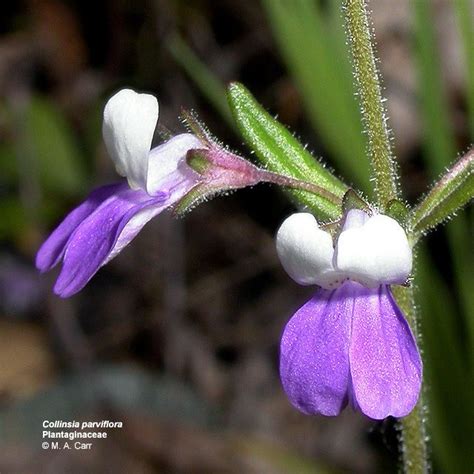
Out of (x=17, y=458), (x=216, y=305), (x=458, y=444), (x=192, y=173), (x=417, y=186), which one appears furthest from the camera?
(x=216, y=305)

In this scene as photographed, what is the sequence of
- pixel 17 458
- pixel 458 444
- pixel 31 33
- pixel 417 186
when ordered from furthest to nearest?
pixel 31 33 → pixel 417 186 → pixel 17 458 → pixel 458 444

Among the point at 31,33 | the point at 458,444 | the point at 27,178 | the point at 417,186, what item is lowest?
the point at 458,444

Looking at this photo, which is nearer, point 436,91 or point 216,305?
point 436,91

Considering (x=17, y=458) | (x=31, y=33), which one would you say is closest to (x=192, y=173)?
(x=17, y=458)

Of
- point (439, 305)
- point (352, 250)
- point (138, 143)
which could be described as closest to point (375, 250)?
point (352, 250)

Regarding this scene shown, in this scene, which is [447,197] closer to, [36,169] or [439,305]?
[439,305]

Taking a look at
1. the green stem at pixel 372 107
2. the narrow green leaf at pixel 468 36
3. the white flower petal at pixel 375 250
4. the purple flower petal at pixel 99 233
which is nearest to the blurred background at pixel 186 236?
the narrow green leaf at pixel 468 36

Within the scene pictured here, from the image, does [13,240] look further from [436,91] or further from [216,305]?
[436,91]
